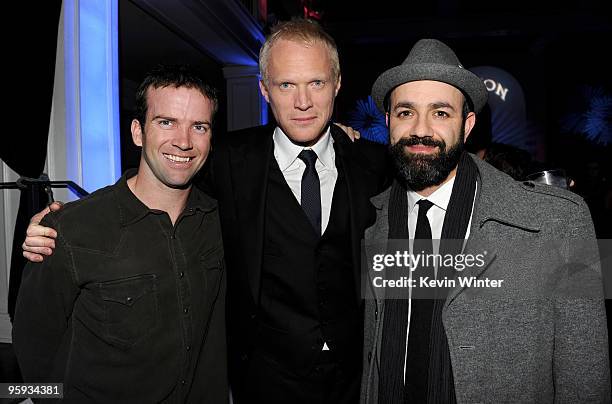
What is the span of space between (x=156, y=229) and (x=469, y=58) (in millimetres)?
10523

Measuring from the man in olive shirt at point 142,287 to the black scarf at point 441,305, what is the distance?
0.72m

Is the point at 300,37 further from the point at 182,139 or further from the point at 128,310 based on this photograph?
the point at 128,310

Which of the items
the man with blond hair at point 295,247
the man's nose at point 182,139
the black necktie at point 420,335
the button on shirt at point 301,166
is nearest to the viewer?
the black necktie at point 420,335

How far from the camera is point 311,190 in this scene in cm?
195

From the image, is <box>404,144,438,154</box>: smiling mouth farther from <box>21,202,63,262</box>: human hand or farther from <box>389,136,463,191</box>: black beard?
<box>21,202,63,262</box>: human hand

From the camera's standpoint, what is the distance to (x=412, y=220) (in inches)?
69.7

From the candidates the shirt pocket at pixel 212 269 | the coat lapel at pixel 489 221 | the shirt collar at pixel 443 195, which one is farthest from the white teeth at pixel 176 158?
the coat lapel at pixel 489 221

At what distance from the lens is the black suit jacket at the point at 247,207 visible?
6.12 ft

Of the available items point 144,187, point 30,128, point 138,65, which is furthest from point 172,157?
point 138,65

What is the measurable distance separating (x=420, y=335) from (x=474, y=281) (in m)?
0.28

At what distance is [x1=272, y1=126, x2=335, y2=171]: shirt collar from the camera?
2010 millimetres

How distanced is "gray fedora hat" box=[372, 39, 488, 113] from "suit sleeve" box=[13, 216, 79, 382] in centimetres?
143

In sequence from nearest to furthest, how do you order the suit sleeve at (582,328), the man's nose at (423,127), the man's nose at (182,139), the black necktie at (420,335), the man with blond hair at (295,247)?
the suit sleeve at (582,328) → the black necktie at (420,335) → the man's nose at (423,127) → the man's nose at (182,139) → the man with blond hair at (295,247)

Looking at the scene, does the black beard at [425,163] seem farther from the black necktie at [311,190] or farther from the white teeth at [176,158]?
the white teeth at [176,158]
